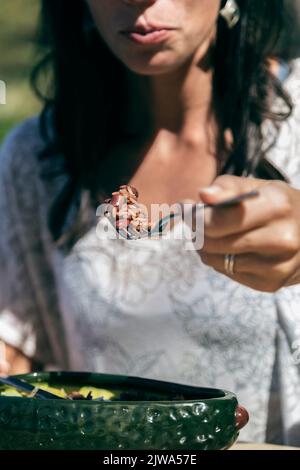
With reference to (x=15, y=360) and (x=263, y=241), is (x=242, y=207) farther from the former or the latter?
(x=15, y=360)

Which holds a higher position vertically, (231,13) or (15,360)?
(231,13)

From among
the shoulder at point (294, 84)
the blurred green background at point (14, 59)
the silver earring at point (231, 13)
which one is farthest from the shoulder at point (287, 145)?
the blurred green background at point (14, 59)

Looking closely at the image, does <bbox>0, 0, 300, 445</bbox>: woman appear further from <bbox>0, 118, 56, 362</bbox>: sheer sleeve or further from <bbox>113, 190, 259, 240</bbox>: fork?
<bbox>113, 190, 259, 240</bbox>: fork

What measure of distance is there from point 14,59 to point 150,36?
285 cm

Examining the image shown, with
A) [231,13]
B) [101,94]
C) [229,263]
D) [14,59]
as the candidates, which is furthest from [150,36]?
[14,59]

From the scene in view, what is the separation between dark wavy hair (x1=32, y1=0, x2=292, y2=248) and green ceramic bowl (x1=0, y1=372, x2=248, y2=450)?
1.67ft

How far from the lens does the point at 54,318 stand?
125 centimetres

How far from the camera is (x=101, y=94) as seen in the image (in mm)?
1228

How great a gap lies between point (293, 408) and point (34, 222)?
452 millimetres

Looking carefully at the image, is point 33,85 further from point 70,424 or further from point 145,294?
point 70,424

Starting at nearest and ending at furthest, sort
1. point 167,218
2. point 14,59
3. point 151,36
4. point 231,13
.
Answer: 1. point 167,218
2. point 151,36
3. point 231,13
4. point 14,59

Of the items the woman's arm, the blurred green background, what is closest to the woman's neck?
the woman's arm

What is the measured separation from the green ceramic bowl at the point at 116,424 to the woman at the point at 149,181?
1.32ft

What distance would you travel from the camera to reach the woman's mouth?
3.18 ft
